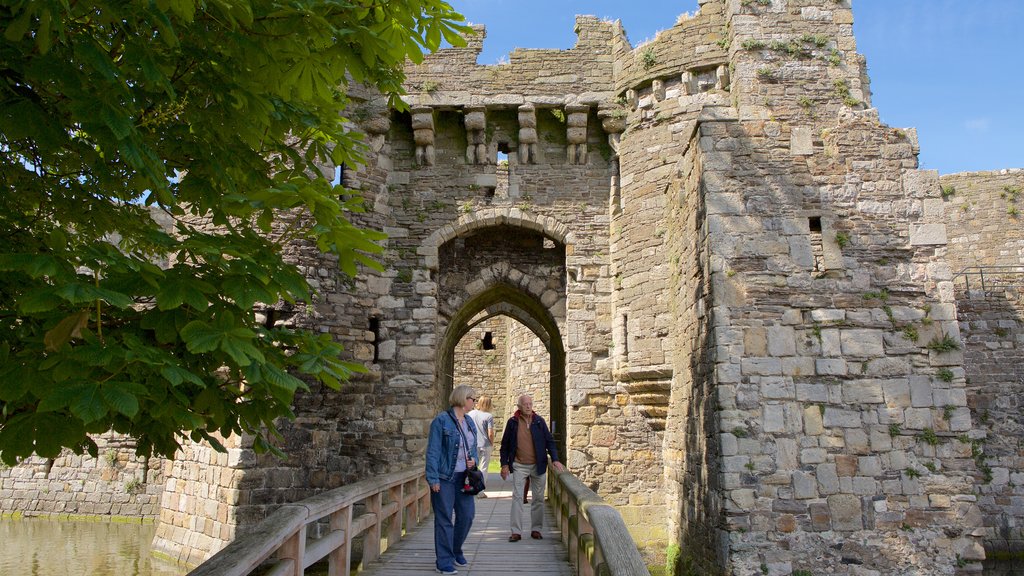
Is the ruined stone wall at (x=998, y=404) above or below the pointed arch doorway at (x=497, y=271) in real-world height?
below

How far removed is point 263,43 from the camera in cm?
318

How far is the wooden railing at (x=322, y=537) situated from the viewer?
3.04 m

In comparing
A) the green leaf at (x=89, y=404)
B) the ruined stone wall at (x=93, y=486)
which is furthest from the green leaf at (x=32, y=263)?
the ruined stone wall at (x=93, y=486)

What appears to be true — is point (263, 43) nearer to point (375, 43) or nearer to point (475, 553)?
point (375, 43)

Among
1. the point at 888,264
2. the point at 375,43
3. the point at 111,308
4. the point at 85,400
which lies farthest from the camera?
the point at 888,264

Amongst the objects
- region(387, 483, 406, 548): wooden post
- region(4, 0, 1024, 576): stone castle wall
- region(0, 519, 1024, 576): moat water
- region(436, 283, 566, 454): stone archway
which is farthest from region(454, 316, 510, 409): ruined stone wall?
region(387, 483, 406, 548): wooden post

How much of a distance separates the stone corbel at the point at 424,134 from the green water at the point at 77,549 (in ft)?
22.6

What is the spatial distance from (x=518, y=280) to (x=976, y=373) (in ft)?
25.1

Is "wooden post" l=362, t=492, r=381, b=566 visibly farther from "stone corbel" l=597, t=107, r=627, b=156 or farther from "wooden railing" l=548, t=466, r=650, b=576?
"stone corbel" l=597, t=107, r=627, b=156

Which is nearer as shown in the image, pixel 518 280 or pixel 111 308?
pixel 111 308

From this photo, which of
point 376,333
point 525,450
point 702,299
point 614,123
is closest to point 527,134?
point 614,123

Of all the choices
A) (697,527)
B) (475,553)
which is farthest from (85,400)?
(697,527)

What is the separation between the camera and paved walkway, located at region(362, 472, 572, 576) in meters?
5.74

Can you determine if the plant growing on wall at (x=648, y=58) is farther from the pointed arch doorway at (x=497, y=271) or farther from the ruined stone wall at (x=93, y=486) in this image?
the ruined stone wall at (x=93, y=486)
